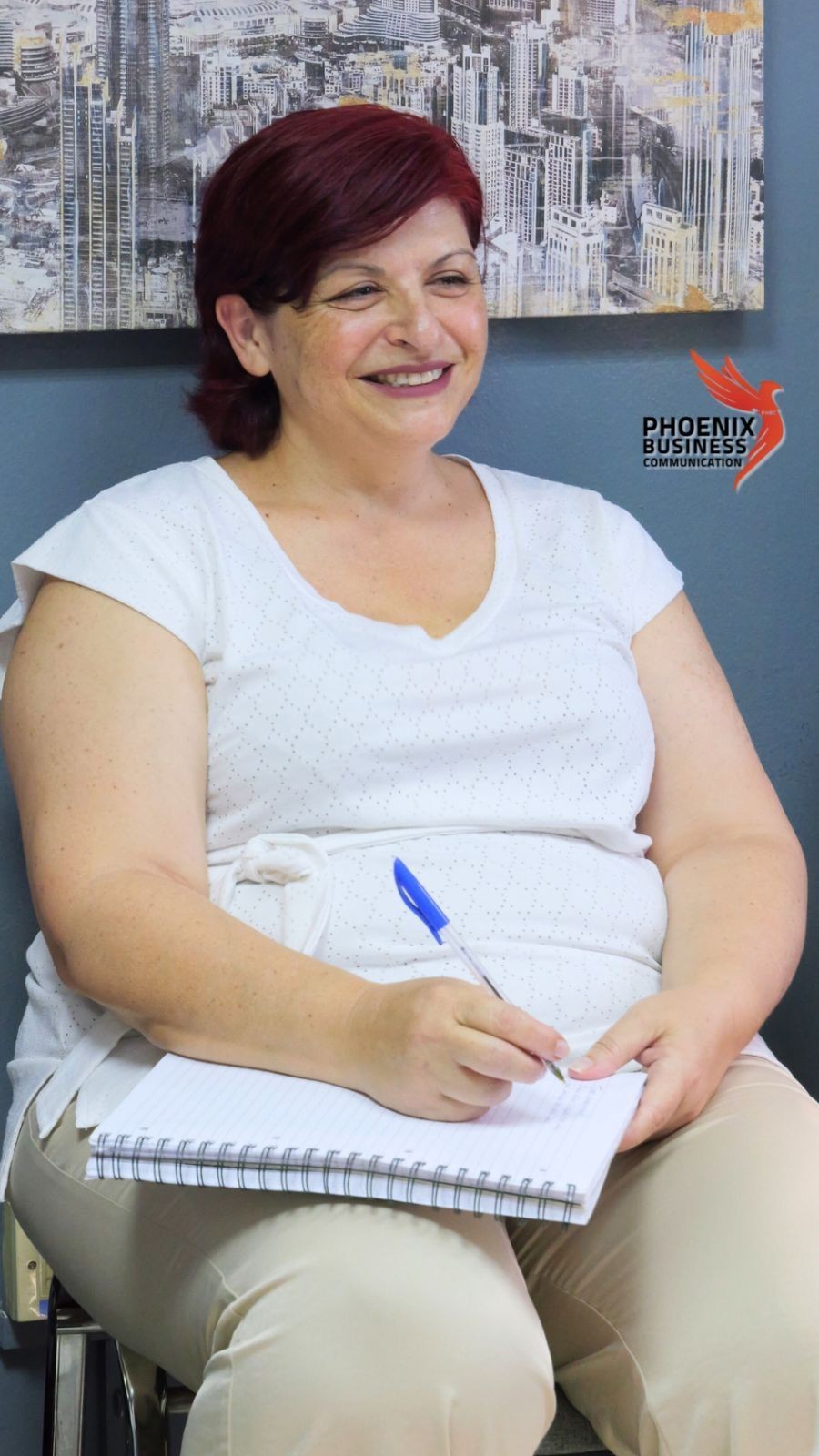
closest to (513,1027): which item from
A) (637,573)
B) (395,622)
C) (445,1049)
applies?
(445,1049)

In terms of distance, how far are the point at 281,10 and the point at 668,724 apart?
83 centimetres

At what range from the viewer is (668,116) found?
1695mm

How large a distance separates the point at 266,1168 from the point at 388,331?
2.52 ft

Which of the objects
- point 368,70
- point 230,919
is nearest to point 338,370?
point 368,70

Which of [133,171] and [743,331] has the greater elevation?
[133,171]

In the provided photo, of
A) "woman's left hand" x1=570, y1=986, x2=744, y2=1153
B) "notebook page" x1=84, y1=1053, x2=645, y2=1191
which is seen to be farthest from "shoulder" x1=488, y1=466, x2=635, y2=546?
"notebook page" x1=84, y1=1053, x2=645, y2=1191

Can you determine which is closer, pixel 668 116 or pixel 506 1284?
pixel 506 1284

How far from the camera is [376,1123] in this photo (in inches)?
40.2

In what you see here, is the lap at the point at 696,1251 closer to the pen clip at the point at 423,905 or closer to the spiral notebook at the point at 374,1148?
the spiral notebook at the point at 374,1148

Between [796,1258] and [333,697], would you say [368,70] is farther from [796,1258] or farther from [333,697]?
[796,1258]

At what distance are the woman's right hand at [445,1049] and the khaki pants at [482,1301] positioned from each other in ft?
0.24

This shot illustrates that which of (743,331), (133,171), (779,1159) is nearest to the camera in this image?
(779,1159)

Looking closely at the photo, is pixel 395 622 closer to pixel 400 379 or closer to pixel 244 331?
pixel 400 379

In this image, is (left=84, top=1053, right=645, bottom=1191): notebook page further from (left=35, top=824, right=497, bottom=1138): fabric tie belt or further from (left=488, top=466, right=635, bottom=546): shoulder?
(left=488, top=466, right=635, bottom=546): shoulder
